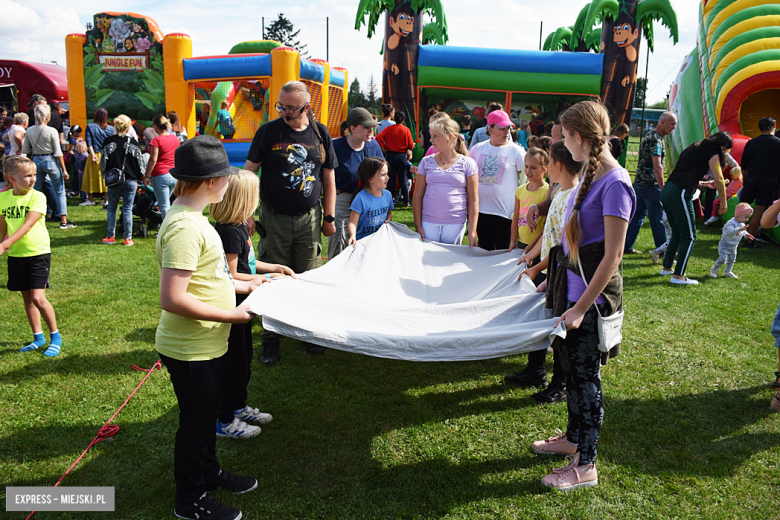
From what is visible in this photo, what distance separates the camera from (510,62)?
13.8 m

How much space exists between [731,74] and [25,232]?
42.5 feet

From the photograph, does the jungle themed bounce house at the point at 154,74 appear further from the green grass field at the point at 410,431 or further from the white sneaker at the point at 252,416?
the white sneaker at the point at 252,416

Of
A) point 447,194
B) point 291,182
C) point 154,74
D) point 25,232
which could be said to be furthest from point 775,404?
point 154,74

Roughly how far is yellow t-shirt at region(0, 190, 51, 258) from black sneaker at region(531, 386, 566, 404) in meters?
4.12

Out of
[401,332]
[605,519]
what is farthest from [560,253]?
[605,519]

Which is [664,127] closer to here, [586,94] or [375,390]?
[375,390]

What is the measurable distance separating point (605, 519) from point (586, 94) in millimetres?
13469

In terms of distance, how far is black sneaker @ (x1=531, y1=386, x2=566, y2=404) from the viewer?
147 inches

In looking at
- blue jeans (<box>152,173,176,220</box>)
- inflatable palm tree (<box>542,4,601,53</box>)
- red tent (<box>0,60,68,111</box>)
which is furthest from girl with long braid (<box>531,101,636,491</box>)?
red tent (<box>0,60,68,111</box>)

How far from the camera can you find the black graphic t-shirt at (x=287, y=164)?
3996 millimetres

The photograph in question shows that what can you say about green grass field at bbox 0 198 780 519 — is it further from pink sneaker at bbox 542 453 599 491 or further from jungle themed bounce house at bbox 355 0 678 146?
jungle themed bounce house at bbox 355 0 678 146

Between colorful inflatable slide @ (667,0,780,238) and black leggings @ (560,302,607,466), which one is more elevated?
colorful inflatable slide @ (667,0,780,238)

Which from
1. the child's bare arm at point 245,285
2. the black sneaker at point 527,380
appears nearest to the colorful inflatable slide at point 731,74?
the black sneaker at point 527,380

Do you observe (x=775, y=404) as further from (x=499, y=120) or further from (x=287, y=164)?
(x=287, y=164)
